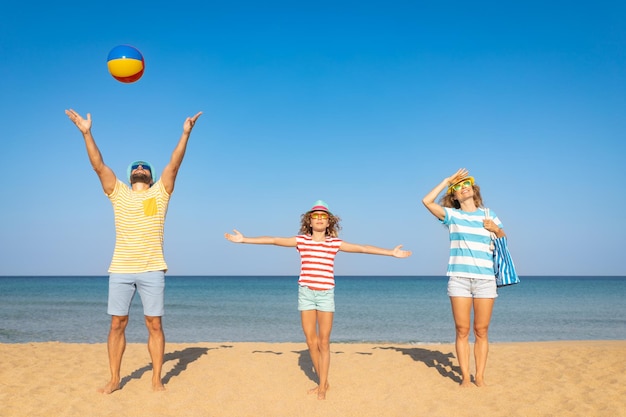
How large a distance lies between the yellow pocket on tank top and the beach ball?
1.67 m

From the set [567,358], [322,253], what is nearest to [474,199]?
[322,253]

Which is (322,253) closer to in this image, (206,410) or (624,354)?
(206,410)

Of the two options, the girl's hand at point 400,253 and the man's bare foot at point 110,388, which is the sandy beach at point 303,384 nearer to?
the man's bare foot at point 110,388

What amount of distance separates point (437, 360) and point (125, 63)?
612 cm

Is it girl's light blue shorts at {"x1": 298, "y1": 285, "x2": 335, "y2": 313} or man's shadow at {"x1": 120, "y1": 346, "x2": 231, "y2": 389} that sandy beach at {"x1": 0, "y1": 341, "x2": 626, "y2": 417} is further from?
girl's light blue shorts at {"x1": 298, "y1": 285, "x2": 335, "y2": 313}

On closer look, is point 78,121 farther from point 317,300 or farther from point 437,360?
point 437,360

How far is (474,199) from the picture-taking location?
628cm

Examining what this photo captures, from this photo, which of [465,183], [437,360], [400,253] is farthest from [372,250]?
[437,360]

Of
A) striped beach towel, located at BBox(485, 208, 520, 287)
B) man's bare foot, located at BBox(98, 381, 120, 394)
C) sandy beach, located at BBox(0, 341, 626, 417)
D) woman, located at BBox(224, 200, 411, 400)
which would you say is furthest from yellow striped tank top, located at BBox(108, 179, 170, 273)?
striped beach towel, located at BBox(485, 208, 520, 287)

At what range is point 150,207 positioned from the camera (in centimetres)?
567

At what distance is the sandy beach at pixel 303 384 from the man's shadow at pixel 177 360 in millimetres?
20

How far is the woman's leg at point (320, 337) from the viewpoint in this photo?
5816 millimetres

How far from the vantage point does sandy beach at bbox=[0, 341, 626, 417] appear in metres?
5.47

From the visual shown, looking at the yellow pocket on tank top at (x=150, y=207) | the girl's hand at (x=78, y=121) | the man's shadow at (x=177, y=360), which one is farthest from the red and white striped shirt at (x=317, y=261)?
the girl's hand at (x=78, y=121)
